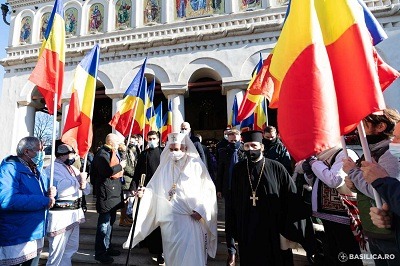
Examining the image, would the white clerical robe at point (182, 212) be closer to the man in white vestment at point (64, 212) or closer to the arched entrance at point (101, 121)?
the man in white vestment at point (64, 212)

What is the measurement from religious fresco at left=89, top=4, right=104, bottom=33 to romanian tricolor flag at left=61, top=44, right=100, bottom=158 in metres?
12.3

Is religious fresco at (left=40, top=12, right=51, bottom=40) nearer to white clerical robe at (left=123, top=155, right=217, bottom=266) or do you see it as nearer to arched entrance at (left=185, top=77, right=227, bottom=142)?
arched entrance at (left=185, top=77, right=227, bottom=142)

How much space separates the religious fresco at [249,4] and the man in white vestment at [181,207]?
11.2 m

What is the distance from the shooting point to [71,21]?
15898mm

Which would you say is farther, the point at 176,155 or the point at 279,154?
the point at 279,154

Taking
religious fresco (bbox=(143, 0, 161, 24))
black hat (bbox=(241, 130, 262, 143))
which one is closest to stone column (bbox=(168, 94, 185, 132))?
religious fresco (bbox=(143, 0, 161, 24))

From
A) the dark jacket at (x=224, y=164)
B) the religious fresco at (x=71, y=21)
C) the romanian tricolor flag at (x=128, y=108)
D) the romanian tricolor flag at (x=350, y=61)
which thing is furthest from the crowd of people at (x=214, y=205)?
the religious fresco at (x=71, y=21)

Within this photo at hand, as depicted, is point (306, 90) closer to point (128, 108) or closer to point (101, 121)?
point (128, 108)

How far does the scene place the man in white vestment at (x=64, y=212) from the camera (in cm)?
372

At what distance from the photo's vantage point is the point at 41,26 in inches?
639

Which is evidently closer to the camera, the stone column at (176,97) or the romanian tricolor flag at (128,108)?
the romanian tricolor flag at (128,108)

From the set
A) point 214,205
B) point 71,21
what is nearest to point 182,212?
point 214,205

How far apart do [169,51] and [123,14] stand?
3.89 meters

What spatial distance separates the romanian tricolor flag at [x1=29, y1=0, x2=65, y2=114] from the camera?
388 cm
